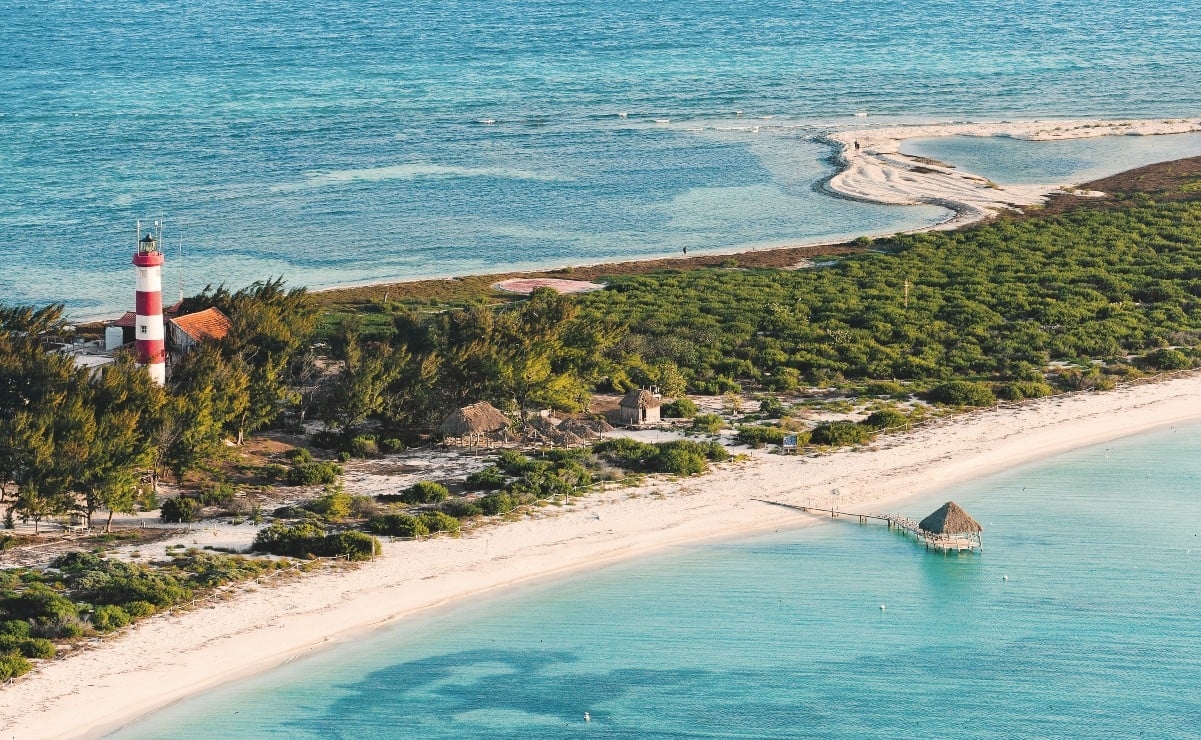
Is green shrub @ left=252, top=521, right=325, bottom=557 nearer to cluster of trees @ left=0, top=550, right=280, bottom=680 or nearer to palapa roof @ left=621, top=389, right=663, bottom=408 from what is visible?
cluster of trees @ left=0, top=550, right=280, bottom=680

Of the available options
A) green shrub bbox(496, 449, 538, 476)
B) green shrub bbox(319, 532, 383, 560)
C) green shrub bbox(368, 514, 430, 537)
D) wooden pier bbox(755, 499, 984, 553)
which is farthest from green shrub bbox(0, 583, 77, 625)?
wooden pier bbox(755, 499, 984, 553)

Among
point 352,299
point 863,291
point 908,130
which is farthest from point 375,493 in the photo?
point 908,130

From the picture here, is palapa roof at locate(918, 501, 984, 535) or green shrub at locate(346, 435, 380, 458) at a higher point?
green shrub at locate(346, 435, 380, 458)

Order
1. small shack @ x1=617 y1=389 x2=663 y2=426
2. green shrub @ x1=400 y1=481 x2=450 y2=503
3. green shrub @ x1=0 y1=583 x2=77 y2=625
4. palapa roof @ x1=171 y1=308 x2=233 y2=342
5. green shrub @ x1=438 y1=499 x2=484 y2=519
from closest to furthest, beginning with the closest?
green shrub @ x1=0 y1=583 x2=77 y2=625
green shrub @ x1=438 y1=499 x2=484 y2=519
green shrub @ x1=400 y1=481 x2=450 y2=503
small shack @ x1=617 y1=389 x2=663 y2=426
palapa roof @ x1=171 y1=308 x2=233 y2=342

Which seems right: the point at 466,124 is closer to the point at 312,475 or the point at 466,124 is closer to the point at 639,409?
the point at 639,409

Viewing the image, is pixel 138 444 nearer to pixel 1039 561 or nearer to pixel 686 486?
pixel 686 486

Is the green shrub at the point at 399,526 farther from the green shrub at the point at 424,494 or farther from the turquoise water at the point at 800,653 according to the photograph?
the turquoise water at the point at 800,653

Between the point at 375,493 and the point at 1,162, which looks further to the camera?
the point at 1,162
